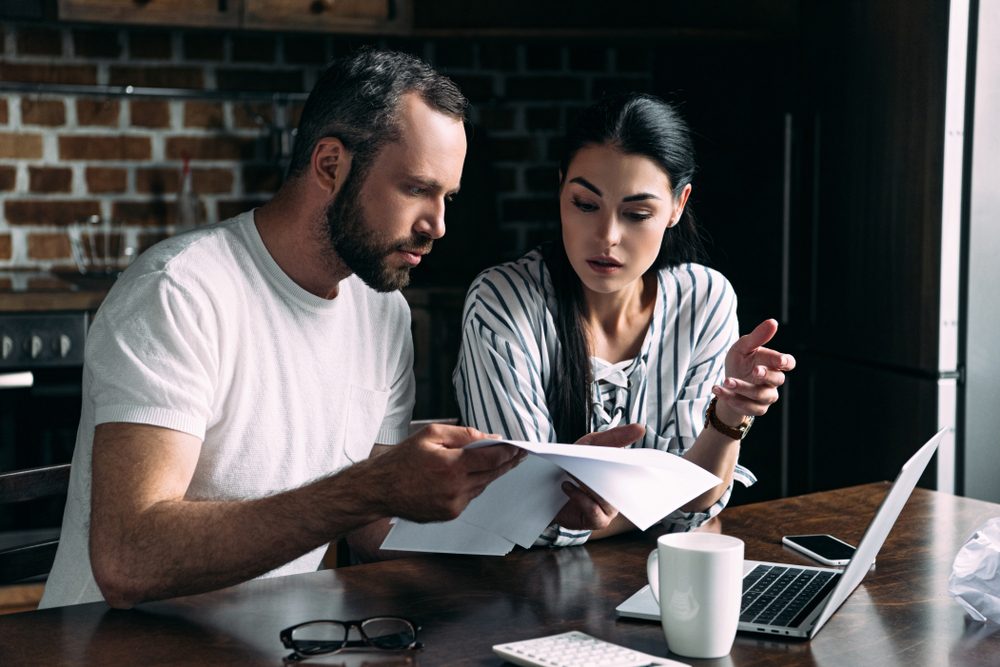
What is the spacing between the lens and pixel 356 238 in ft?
4.97

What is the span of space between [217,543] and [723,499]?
0.78 m

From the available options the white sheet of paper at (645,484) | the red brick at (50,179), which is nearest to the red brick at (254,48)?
the red brick at (50,179)

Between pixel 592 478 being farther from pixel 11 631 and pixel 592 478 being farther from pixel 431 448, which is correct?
pixel 11 631

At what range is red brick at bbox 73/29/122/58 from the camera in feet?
10.5

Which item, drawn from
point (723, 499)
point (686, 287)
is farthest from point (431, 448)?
point (686, 287)

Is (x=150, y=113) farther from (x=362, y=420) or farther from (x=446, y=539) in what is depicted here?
(x=446, y=539)

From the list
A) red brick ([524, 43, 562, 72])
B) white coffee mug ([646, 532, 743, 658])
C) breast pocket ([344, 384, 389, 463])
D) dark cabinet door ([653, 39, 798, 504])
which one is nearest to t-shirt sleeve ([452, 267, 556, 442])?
breast pocket ([344, 384, 389, 463])

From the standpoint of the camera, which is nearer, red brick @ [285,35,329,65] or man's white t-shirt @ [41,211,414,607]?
man's white t-shirt @ [41,211,414,607]

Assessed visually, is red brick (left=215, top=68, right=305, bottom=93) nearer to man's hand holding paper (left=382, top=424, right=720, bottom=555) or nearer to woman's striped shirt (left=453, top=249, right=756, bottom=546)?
woman's striped shirt (left=453, top=249, right=756, bottom=546)

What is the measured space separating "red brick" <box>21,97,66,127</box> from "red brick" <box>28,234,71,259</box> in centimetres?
31

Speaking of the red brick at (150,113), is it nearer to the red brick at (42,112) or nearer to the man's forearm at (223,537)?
the red brick at (42,112)

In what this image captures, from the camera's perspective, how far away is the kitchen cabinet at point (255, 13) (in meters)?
2.97

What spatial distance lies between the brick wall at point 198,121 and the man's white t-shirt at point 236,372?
6.11ft

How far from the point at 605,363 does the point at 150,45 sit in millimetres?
2079
